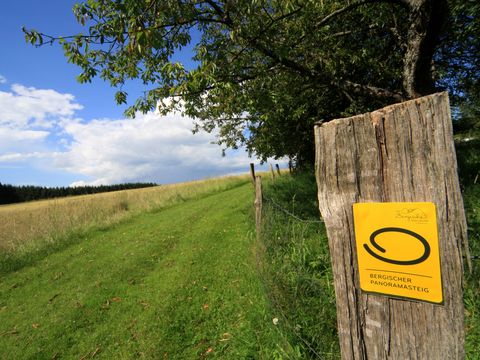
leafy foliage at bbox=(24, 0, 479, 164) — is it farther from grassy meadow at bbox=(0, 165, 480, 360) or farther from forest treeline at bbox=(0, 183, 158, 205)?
forest treeline at bbox=(0, 183, 158, 205)

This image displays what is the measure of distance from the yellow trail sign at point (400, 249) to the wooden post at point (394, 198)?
0.04 metres

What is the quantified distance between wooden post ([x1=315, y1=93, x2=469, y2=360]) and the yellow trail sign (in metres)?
0.04

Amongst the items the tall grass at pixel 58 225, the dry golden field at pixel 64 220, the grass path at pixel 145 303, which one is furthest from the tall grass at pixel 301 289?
the dry golden field at pixel 64 220

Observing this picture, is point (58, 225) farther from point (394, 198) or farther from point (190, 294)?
point (394, 198)

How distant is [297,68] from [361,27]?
3502mm

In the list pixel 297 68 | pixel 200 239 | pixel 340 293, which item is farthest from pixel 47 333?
pixel 297 68

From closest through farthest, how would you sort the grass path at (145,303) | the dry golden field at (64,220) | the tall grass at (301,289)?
1. the tall grass at (301,289)
2. the grass path at (145,303)
3. the dry golden field at (64,220)

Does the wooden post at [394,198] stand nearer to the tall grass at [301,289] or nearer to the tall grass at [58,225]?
the tall grass at [301,289]

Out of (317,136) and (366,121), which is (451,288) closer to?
(366,121)

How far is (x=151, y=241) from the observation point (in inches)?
388

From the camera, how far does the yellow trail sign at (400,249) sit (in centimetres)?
129

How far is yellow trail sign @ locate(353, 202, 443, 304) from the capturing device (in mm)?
1288

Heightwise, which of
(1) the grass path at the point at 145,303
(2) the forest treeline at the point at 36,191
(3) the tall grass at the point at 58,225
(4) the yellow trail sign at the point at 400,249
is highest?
(2) the forest treeline at the point at 36,191

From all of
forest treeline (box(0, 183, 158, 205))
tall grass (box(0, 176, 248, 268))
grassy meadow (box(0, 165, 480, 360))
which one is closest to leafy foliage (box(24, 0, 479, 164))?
grassy meadow (box(0, 165, 480, 360))
